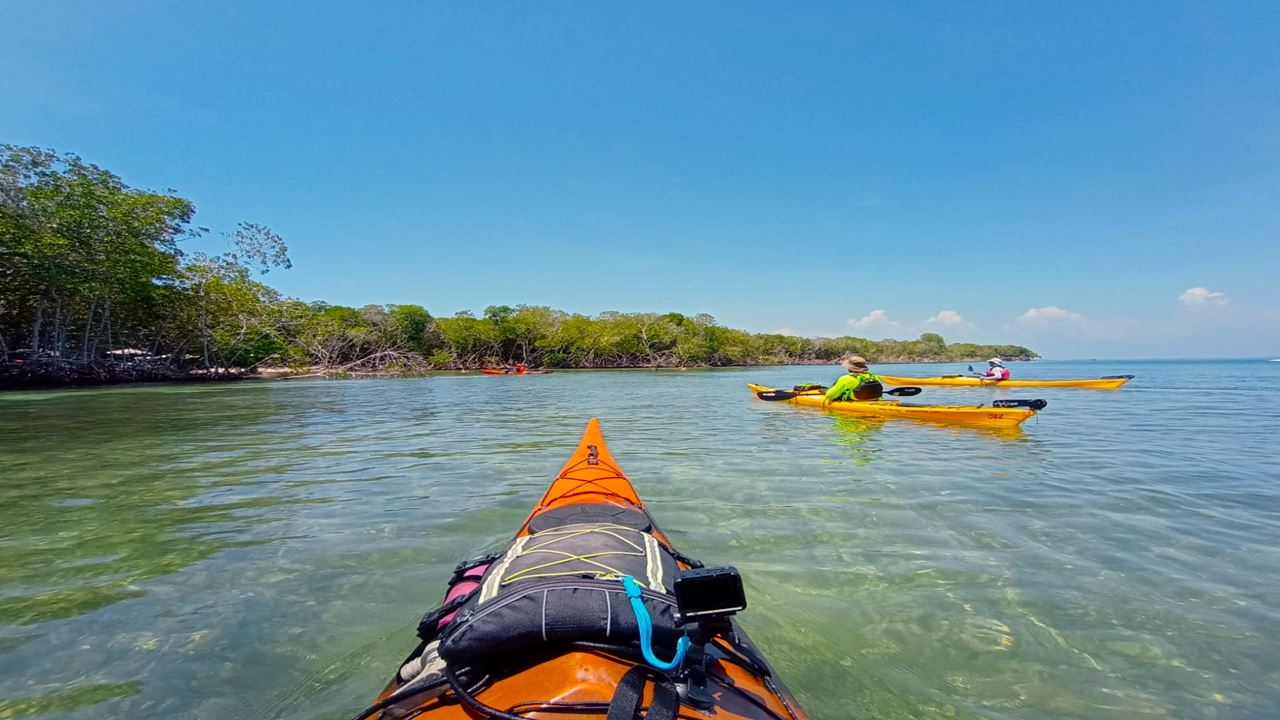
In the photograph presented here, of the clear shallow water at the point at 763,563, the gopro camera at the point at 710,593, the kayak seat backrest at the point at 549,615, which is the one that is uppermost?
the gopro camera at the point at 710,593

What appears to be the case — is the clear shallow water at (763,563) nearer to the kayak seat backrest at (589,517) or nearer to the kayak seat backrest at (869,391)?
the kayak seat backrest at (589,517)

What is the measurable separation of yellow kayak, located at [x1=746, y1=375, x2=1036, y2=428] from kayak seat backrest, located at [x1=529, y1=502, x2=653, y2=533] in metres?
9.19

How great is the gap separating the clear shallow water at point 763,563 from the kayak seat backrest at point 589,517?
871mm

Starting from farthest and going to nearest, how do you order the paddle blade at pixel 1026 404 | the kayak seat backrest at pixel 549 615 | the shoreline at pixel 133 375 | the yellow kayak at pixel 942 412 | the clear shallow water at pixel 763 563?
the shoreline at pixel 133 375
the yellow kayak at pixel 942 412
the paddle blade at pixel 1026 404
the clear shallow water at pixel 763 563
the kayak seat backrest at pixel 549 615

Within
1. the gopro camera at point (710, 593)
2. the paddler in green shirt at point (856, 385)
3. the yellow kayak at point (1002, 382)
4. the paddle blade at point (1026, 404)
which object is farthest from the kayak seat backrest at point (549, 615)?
the yellow kayak at point (1002, 382)

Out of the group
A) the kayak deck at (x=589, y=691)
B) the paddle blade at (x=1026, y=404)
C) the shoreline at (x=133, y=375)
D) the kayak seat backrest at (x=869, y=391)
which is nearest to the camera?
the kayak deck at (x=589, y=691)

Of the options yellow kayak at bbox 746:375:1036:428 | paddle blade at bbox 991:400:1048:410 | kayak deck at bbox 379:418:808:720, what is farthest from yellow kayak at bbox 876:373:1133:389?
kayak deck at bbox 379:418:808:720

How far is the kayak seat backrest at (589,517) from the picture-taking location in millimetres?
3090

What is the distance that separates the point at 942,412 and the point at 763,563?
28.4 feet

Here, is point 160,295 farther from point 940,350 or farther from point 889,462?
point 940,350

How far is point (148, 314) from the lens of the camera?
91.8ft

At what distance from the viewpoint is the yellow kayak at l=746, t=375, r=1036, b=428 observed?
9922mm

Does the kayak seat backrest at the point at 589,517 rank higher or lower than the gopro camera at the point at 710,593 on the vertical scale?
lower

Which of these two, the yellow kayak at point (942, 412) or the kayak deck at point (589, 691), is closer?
the kayak deck at point (589, 691)
